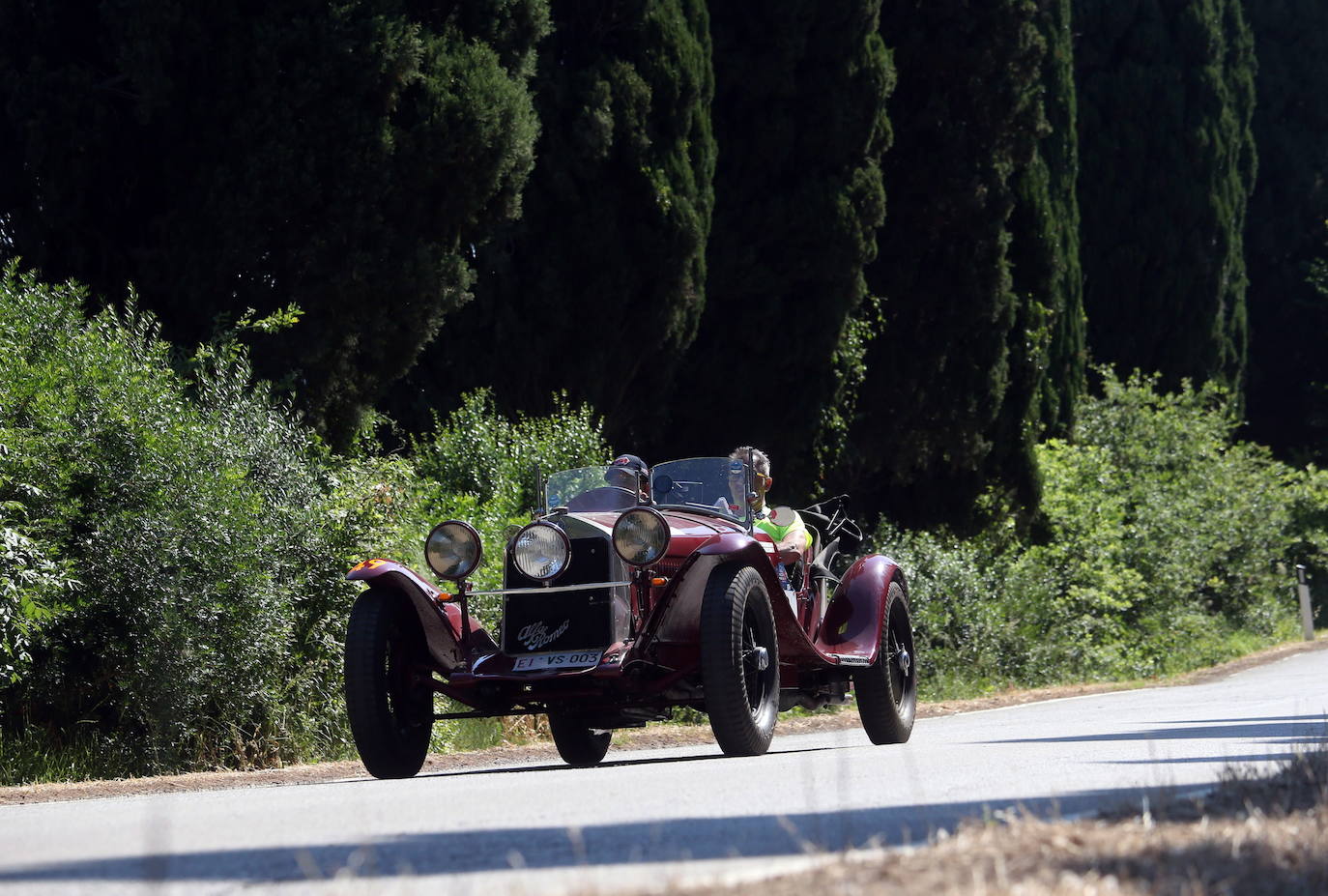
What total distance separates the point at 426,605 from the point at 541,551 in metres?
0.73

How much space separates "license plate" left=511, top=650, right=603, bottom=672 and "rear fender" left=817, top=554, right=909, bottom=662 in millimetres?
2220

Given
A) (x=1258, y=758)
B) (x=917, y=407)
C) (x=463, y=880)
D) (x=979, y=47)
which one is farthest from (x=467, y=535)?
(x=979, y=47)

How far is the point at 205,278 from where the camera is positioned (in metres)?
14.0

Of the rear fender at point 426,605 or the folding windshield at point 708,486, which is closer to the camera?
the rear fender at point 426,605

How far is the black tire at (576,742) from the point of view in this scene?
35.8 ft

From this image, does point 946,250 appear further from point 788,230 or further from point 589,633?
point 589,633

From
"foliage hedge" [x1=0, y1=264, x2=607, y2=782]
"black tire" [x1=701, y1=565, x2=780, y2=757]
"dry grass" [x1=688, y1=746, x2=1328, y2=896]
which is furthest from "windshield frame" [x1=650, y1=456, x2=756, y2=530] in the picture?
"dry grass" [x1=688, y1=746, x2=1328, y2=896]

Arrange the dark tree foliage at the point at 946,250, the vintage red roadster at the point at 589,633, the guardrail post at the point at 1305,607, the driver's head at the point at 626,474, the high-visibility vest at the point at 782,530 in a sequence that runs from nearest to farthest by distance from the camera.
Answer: the vintage red roadster at the point at 589,633, the driver's head at the point at 626,474, the high-visibility vest at the point at 782,530, the dark tree foliage at the point at 946,250, the guardrail post at the point at 1305,607

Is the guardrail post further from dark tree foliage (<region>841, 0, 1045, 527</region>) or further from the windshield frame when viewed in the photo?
the windshield frame

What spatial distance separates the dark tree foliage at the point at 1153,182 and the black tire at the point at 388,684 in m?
29.9

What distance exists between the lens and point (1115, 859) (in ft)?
14.8

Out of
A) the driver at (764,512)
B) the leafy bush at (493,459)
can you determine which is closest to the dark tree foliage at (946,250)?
the leafy bush at (493,459)

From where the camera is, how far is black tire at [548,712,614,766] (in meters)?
10.9

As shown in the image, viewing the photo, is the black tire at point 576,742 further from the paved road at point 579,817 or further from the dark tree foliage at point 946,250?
the dark tree foliage at point 946,250
